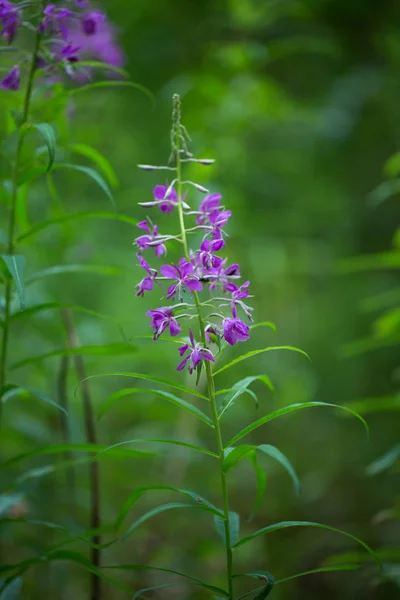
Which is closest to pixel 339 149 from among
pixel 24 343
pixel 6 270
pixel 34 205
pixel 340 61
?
pixel 340 61

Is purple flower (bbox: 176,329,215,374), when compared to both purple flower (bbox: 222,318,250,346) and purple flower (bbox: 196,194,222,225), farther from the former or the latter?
purple flower (bbox: 196,194,222,225)

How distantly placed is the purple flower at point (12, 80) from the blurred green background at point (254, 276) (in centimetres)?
88

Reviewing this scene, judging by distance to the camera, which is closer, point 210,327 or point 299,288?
point 210,327

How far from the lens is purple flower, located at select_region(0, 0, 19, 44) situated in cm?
188

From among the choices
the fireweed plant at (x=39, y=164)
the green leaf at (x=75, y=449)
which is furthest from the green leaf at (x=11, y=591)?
the green leaf at (x=75, y=449)

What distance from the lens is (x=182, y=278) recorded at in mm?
1499

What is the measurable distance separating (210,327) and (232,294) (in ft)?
0.37

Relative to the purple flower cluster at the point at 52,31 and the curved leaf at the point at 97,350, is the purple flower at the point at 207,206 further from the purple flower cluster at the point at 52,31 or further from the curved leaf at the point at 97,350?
the purple flower cluster at the point at 52,31

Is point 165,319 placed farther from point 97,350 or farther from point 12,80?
point 12,80

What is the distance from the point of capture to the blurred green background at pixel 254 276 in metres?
3.34

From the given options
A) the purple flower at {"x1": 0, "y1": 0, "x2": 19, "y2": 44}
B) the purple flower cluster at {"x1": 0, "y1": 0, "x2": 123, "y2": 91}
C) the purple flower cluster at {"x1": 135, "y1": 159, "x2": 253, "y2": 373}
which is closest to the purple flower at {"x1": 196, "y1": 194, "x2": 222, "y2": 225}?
the purple flower cluster at {"x1": 135, "y1": 159, "x2": 253, "y2": 373}

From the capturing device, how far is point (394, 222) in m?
5.01

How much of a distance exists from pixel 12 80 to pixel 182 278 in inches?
39.1

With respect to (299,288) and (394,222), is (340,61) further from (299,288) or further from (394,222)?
(299,288)
